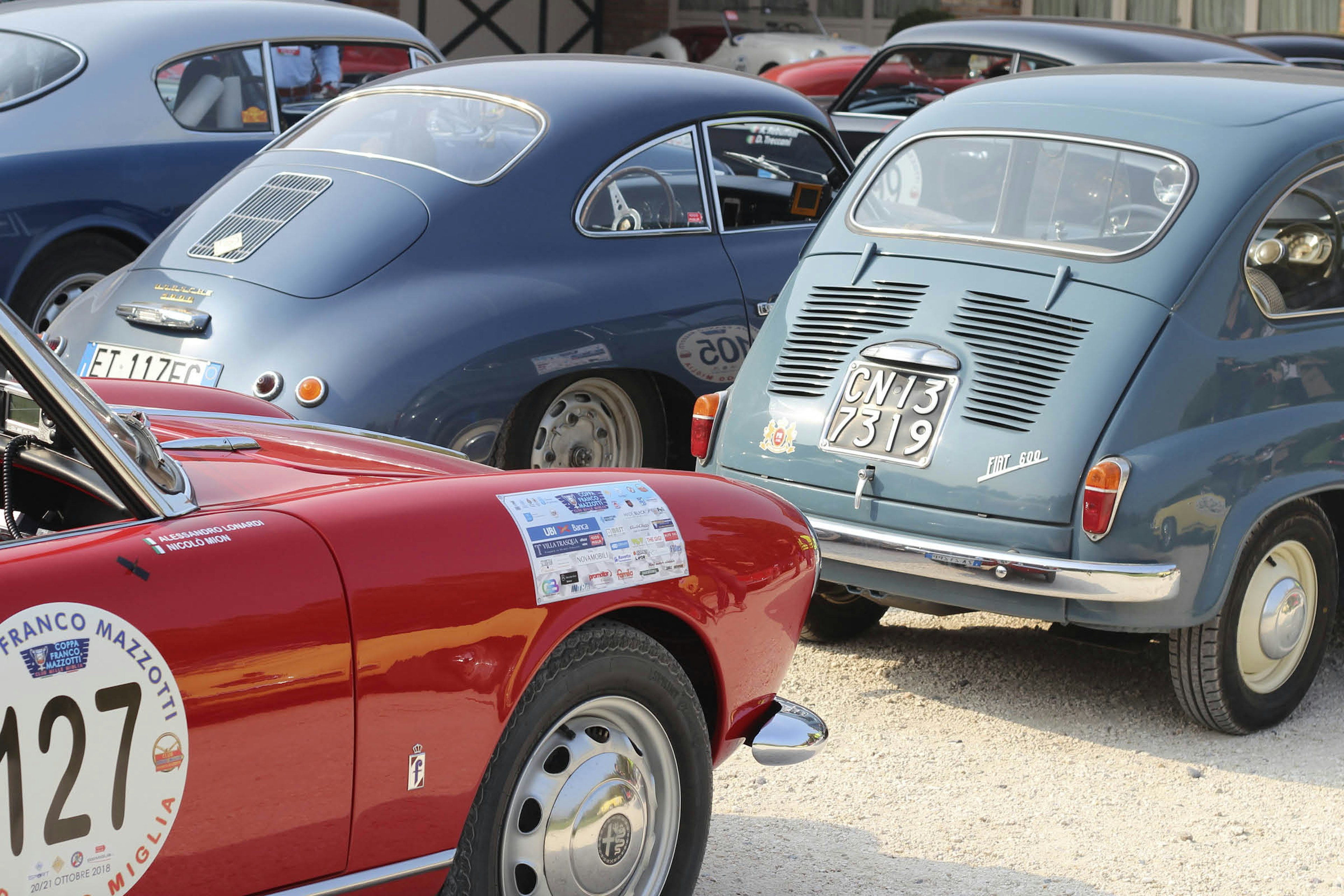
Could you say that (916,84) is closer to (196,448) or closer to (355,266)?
(355,266)

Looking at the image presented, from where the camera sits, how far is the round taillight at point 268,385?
5062 millimetres

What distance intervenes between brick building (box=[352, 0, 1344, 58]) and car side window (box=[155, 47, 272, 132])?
45.6 ft

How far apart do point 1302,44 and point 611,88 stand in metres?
7.05

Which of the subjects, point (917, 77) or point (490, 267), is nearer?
point (490, 267)

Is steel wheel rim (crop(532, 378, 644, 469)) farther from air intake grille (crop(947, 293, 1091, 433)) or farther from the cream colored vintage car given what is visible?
the cream colored vintage car

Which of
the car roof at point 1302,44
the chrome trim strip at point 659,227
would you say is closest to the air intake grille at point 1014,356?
the chrome trim strip at point 659,227

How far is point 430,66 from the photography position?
661 centimetres

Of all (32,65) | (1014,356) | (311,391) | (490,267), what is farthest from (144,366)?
(1014,356)

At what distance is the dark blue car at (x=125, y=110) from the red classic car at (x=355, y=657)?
428 cm

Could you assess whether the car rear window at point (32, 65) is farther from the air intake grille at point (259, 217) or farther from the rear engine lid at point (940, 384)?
the rear engine lid at point (940, 384)

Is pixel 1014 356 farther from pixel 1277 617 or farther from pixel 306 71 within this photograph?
pixel 306 71

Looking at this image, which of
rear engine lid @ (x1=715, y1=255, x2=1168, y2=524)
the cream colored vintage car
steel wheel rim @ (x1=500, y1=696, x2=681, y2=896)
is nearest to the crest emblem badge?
rear engine lid @ (x1=715, y1=255, x2=1168, y2=524)

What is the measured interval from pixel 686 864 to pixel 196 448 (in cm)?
123

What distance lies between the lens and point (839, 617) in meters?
5.30
